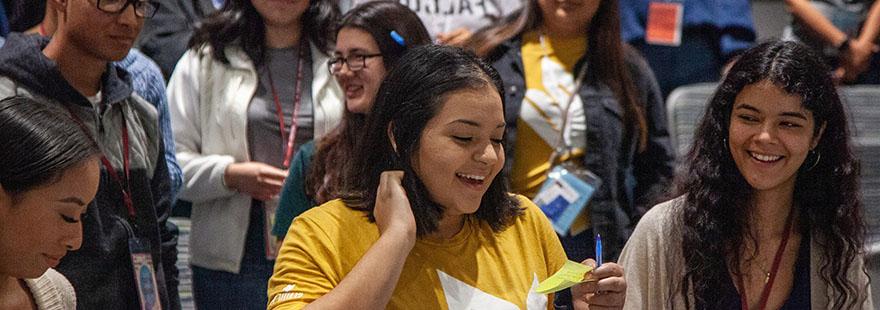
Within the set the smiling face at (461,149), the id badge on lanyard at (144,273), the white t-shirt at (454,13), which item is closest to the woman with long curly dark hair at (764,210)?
the smiling face at (461,149)

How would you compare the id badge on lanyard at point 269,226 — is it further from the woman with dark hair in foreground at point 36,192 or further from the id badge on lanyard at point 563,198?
the woman with dark hair in foreground at point 36,192

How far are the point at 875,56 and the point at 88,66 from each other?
11.1ft

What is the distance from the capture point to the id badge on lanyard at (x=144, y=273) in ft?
10.5

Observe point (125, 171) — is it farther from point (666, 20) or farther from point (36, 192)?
point (666, 20)

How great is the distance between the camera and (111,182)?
3.22 m

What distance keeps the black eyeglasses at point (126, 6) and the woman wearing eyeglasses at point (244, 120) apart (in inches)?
27.4

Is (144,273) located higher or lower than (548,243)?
lower

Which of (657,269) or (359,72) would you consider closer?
(657,269)

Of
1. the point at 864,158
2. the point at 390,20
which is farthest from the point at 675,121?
the point at 390,20

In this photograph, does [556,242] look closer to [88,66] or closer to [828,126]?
[828,126]

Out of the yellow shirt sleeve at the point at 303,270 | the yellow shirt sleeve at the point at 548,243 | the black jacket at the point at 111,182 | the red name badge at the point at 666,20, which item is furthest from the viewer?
the red name badge at the point at 666,20

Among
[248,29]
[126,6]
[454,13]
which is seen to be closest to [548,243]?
[126,6]

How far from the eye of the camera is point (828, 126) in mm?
3211

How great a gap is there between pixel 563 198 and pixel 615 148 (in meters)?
0.27
